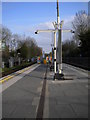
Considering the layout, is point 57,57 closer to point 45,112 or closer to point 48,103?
point 48,103

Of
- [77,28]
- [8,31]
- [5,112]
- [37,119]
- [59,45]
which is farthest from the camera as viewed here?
[8,31]

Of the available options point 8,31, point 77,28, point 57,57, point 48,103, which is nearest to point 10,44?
point 8,31

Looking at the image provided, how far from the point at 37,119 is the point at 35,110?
0.90m

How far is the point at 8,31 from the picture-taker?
56562 millimetres

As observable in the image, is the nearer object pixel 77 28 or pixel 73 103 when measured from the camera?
pixel 73 103

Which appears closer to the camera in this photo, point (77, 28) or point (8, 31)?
point (77, 28)

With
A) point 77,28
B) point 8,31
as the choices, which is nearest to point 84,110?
point 77,28

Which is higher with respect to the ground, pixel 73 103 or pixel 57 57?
pixel 57 57

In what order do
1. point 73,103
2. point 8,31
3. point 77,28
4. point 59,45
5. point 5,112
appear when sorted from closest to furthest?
point 5,112 < point 73,103 < point 59,45 < point 77,28 < point 8,31

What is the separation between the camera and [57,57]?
16.5 m

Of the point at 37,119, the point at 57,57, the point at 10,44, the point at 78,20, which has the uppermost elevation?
the point at 78,20

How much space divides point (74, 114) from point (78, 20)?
45246mm

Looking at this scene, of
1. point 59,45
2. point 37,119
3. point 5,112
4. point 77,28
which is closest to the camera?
point 37,119

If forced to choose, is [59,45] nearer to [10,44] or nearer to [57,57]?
[57,57]
